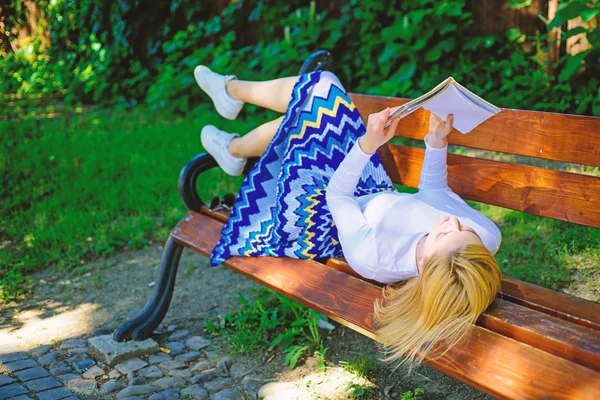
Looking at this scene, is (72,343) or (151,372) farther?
(72,343)

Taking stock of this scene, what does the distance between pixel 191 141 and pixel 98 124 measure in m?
1.56

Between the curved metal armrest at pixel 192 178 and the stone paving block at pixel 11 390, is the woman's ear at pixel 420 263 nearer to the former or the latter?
the curved metal armrest at pixel 192 178

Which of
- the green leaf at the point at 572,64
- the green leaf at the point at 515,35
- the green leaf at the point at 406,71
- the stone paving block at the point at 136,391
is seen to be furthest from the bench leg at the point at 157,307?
the green leaf at the point at 515,35

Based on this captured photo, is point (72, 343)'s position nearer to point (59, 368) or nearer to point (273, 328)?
point (59, 368)

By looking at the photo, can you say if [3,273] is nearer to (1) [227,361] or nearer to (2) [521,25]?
(1) [227,361]

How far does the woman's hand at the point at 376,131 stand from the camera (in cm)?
245

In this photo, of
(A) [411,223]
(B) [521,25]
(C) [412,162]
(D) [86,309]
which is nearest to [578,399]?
(A) [411,223]

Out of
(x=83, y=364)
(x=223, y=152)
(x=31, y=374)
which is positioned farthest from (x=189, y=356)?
(x=223, y=152)

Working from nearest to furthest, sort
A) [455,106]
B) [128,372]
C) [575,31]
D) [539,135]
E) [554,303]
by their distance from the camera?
[554,303] → [455,106] → [539,135] → [128,372] → [575,31]

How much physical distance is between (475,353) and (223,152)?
178 cm

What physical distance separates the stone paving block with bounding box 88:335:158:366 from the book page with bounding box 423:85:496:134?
1.75 meters

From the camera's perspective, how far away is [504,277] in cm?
246

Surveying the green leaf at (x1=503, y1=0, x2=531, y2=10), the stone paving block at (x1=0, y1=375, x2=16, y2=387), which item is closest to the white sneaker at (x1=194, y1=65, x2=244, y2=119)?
the stone paving block at (x1=0, y1=375, x2=16, y2=387)

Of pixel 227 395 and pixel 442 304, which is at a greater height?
pixel 442 304
